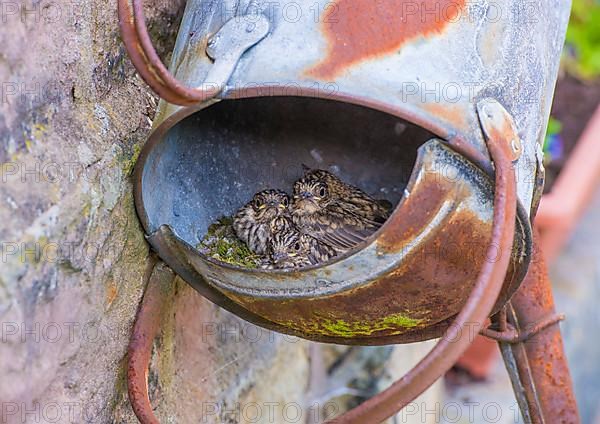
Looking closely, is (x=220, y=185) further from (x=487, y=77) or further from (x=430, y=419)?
(x=430, y=419)

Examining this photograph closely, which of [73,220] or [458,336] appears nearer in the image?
[458,336]

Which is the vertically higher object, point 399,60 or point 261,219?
point 399,60

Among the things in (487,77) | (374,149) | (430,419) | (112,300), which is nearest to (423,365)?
(487,77)

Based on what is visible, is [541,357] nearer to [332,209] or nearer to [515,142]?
[332,209]

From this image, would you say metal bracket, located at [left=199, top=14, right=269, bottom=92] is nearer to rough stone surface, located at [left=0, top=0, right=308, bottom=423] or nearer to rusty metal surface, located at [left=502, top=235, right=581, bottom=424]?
rough stone surface, located at [left=0, top=0, right=308, bottom=423]

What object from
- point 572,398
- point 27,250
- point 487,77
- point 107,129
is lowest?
point 572,398

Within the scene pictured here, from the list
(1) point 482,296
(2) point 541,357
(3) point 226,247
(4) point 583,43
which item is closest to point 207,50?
(3) point 226,247

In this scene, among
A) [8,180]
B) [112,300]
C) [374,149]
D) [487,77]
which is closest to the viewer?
[8,180]
